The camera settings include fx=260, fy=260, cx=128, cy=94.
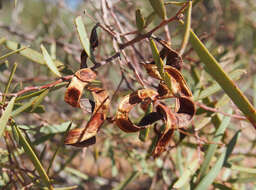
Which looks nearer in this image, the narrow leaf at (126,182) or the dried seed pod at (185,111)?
the dried seed pod at (185,111)

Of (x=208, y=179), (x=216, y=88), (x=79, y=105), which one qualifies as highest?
(x=79, y=105)

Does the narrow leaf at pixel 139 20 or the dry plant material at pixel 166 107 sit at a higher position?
the narrow leaf at pixel 139 20

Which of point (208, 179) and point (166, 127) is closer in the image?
point (166, 127)

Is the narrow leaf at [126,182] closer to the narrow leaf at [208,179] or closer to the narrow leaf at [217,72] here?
the narrow leaf at [208,179]

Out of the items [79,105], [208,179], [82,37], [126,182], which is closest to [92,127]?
[79,105]

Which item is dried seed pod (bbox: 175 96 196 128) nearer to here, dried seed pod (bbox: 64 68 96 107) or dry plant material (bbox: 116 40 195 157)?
dry plant material (bbox: 116 40 195 157)

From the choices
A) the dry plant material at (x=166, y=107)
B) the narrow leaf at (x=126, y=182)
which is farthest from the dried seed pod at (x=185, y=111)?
the narrow leaf at (x=126, y=182)

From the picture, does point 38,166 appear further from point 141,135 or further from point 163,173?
point 163,173

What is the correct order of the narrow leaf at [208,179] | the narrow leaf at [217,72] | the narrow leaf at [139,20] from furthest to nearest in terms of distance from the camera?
the narrow leaf at [208,179]
the narrow leaf at [139,20]
the narrow leaf at [217,72]

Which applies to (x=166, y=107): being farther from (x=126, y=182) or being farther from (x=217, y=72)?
(x=126, y=182)

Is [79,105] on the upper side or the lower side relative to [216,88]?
upper
